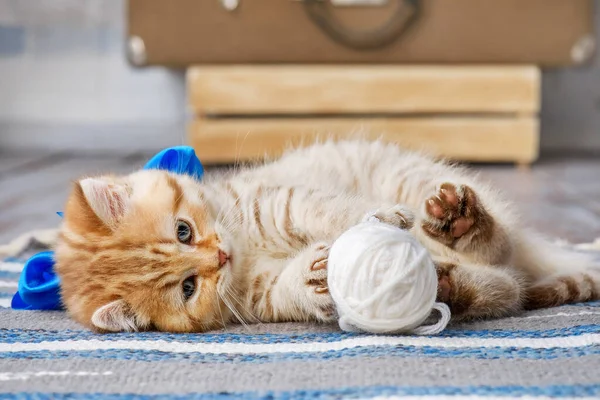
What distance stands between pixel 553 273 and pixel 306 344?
0.62 m

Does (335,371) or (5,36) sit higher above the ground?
(5,36)

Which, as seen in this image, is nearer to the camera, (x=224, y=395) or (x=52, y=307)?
(x=224, y=395)

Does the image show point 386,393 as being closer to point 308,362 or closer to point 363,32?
point 308,362

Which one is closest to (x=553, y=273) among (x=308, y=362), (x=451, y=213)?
(x=451, y=213)

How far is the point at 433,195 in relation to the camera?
125 centimetres

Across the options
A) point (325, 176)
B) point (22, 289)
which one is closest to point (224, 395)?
point (22, 289)

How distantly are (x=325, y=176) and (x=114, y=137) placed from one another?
2.83 meters

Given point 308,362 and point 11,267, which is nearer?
point 308,362

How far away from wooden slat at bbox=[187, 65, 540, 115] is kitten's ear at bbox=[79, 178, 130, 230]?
229 cm

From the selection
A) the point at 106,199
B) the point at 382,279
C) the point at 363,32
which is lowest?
the point at 382,279

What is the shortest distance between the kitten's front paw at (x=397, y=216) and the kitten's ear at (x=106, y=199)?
42cm

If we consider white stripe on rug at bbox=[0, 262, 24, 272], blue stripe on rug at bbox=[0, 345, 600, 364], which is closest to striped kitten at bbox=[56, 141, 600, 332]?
blue stripe on rug at bbox=[0, 345, 600, 364]

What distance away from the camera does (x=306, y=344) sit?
1.17 meters

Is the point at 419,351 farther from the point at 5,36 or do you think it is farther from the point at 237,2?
the point at 5,36
